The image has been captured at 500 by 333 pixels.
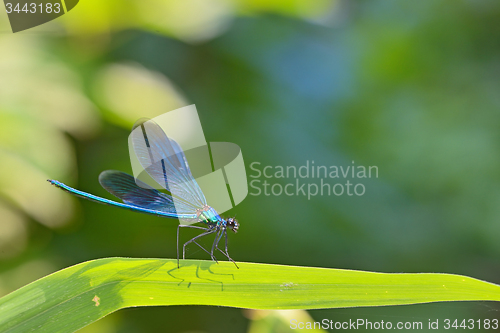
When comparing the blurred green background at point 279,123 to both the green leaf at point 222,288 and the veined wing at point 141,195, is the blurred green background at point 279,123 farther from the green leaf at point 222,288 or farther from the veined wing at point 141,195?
the green leaf at point 222,288

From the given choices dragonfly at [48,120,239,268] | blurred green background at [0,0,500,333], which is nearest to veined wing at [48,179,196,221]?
dragonfly at [48,120,239,268]

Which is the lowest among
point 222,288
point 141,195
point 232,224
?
point 222,288

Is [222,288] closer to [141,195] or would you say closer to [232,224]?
[232,224]

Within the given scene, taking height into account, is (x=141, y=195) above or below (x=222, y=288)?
above

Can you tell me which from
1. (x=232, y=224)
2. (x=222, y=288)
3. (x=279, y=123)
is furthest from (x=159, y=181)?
(x=279, y=123)

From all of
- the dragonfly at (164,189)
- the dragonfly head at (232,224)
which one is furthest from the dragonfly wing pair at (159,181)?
the dragonfly head at (232,224)

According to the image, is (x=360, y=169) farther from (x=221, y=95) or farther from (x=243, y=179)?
(x=221, y=95)
